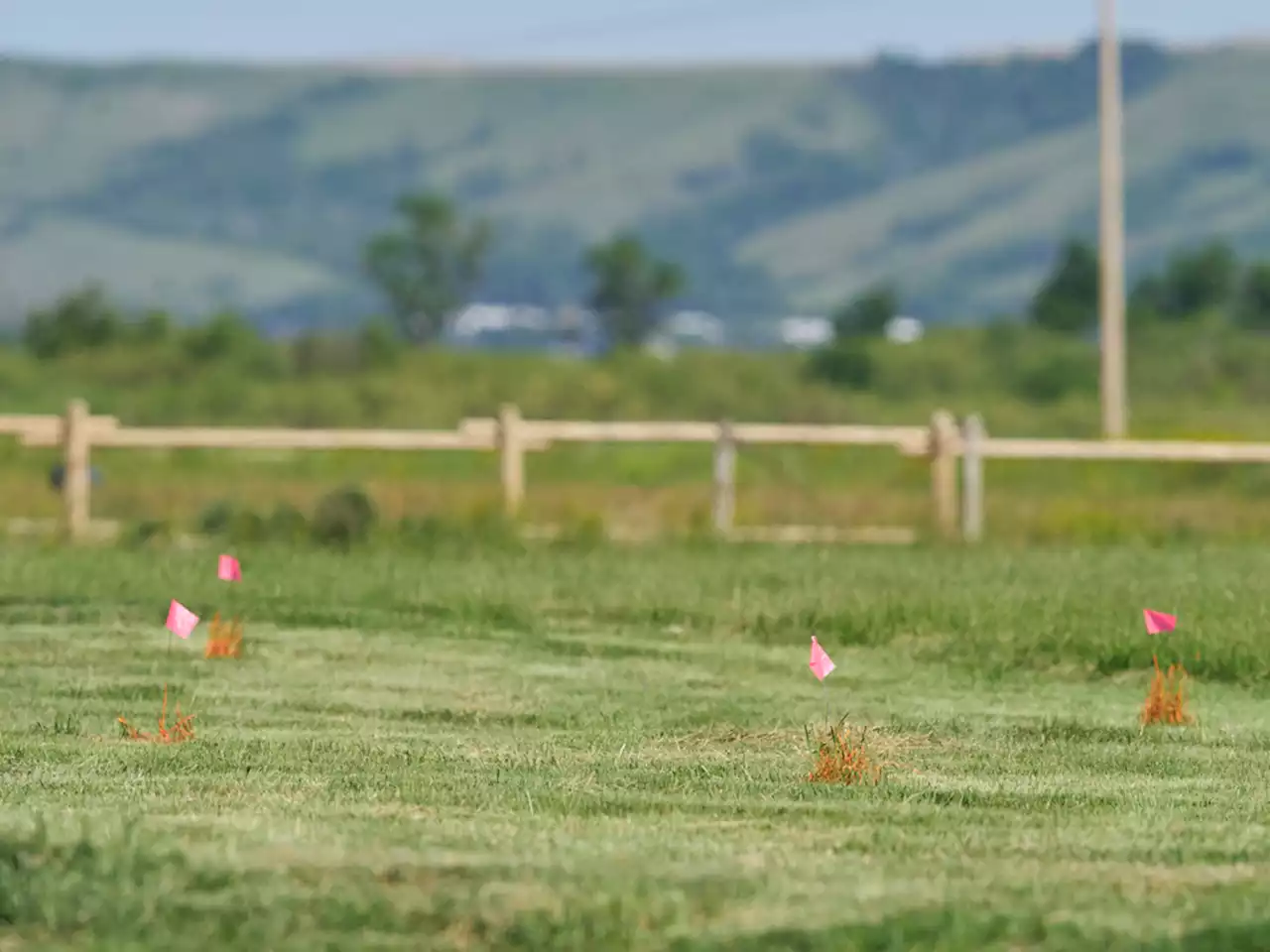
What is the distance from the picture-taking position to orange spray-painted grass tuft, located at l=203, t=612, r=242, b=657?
50.9 ft

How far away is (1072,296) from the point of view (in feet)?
397

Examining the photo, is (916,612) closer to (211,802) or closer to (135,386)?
(211,802)

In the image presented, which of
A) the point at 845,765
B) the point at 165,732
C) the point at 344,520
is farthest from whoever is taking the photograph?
the point at 344,520

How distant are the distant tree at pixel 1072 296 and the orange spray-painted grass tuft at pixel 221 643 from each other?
103276 mm

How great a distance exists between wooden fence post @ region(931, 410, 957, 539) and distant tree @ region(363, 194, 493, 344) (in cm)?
15044

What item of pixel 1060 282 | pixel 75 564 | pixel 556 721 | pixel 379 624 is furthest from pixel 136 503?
pixel 1060 282

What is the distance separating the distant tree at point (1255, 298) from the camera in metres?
122

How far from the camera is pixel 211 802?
9914 millimetres

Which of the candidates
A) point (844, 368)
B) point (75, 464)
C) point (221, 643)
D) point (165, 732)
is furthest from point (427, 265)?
point (165, 732)

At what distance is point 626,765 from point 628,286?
173865mm

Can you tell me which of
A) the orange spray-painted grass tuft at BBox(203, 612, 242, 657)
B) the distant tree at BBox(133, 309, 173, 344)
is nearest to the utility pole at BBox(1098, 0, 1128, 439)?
the orange spray-painted grass tuft at BBox(203, 612, 242, 657)

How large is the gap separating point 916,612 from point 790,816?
763 centimetres

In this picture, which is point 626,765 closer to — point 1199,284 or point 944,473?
point 944,473

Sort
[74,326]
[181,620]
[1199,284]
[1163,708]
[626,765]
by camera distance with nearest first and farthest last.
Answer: [626,765] → [181,620] → [1163,708] → [74,326] → [1199,284]
